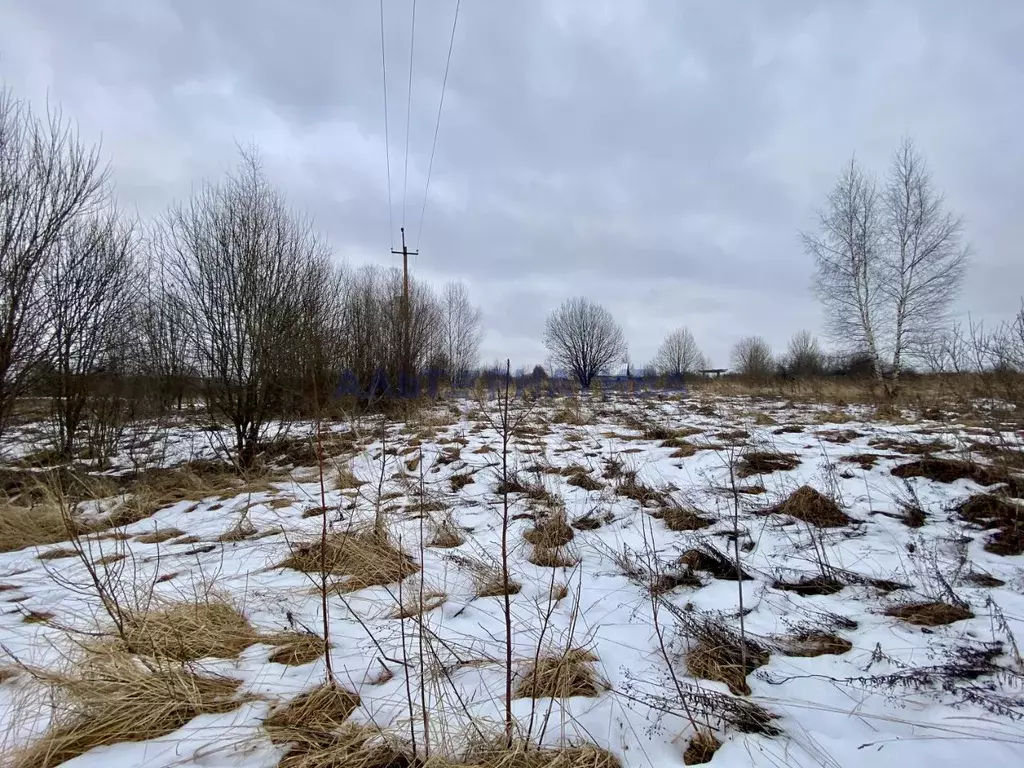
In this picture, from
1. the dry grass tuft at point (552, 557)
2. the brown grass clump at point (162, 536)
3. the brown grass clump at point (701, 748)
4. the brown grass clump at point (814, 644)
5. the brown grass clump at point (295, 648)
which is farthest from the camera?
the brown grass clump at point (162, 536)

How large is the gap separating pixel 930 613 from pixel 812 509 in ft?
4.61

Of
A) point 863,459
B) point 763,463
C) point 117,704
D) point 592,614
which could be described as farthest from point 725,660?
point 863,459

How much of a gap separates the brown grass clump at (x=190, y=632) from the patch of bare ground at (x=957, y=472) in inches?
215

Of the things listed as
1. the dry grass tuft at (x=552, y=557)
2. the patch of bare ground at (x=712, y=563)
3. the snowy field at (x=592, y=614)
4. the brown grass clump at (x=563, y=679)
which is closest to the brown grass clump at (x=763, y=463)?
the snowy field at (x=592, y=614)

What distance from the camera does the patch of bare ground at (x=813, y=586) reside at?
250cm

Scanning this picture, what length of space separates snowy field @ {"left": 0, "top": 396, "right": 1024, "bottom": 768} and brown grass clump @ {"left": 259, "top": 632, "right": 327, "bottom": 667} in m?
0.01

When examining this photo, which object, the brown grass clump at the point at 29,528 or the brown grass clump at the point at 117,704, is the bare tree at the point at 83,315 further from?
the brown grass clump at the point at 117,704

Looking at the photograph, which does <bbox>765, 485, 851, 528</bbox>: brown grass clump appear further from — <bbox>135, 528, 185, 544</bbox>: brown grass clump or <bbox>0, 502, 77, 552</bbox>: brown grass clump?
<bbox>0, 502, 77, 552</bbox>: brown grass clump

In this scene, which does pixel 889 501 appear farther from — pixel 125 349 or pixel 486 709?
pixel 125 349

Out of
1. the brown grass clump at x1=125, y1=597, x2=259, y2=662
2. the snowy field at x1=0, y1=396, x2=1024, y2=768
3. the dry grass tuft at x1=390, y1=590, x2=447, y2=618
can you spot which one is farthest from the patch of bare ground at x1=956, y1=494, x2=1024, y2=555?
the brown grass clump at x1=125, y1=597, x2=259, y2=662

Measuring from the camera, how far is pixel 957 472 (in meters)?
3.86

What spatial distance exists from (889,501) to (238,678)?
4748 millimetres

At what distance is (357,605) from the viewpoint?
8.71 feet

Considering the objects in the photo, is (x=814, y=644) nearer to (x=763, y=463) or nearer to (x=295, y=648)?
(x=295, y=648)
